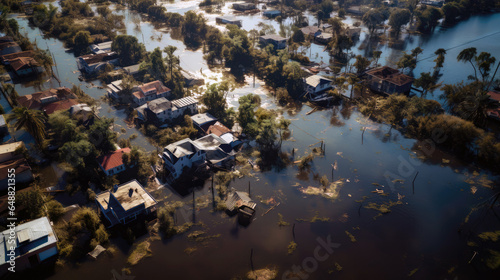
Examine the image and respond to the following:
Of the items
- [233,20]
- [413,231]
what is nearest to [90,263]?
[413,231]

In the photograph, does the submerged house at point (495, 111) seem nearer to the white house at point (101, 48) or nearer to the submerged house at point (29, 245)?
the submerged house at point (29, 245)

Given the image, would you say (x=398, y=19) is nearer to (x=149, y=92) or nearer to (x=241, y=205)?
(x=149, y=92)

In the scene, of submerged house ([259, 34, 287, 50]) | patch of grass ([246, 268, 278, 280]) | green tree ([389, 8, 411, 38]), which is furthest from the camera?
green tree ([389, 8, 411, 38])

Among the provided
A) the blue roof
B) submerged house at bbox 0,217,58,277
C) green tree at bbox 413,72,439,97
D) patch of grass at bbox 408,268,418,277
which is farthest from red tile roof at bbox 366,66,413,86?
submerged house at bbox 0,217,58,277

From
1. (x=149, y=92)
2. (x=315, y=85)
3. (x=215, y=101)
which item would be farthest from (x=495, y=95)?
(x=149, y=92)

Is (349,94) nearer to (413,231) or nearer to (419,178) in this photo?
(419,178)

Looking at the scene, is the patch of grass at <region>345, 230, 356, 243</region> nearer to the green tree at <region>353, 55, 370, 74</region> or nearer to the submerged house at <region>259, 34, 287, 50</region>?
the green tree at <region>353, 55, 370, 74</region>
